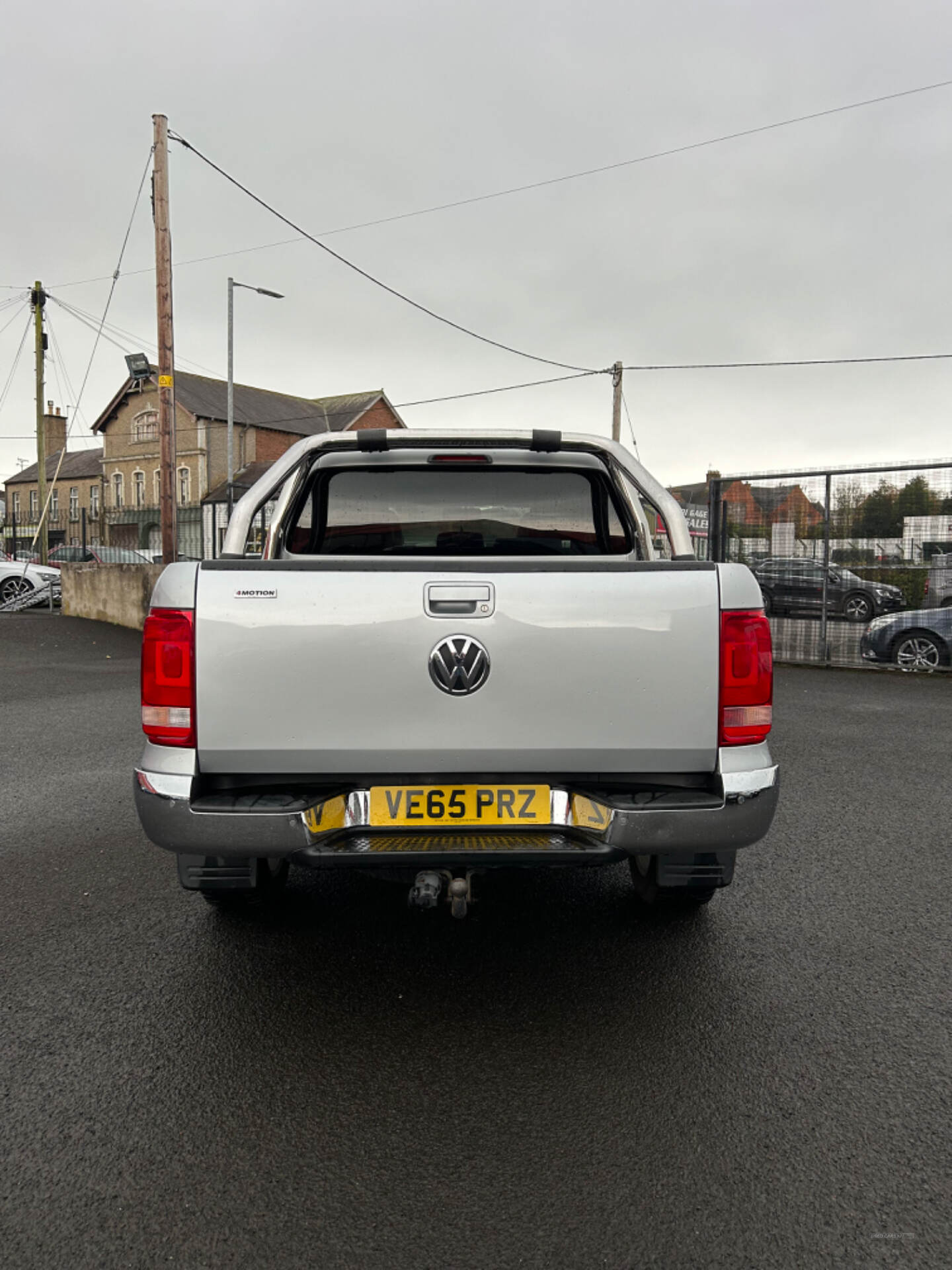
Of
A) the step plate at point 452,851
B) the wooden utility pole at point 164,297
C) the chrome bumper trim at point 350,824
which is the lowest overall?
the step plate at point 452,851

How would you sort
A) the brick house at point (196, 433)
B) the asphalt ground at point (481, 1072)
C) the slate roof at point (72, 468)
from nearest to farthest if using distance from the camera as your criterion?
the asphalt ground at point (481, 1072)
the brick house at point (196, 433)
the slate roof at point (72, 468)

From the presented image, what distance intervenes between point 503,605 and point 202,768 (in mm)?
987

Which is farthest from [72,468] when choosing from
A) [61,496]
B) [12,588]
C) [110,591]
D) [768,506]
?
[768,506]

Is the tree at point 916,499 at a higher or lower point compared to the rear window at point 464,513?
higher

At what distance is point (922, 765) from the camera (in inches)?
248

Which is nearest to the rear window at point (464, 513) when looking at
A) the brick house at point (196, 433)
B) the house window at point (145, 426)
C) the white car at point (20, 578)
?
the white car at point (20, 578)

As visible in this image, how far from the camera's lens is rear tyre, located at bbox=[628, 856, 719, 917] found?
11.0 ft

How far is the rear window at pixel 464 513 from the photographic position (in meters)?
3.88

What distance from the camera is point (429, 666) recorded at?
258cm

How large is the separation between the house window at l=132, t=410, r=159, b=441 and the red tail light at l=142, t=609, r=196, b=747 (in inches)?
2242

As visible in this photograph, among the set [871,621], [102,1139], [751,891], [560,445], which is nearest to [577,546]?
[560,445]

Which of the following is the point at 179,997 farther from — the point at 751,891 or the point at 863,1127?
the point at 751,891

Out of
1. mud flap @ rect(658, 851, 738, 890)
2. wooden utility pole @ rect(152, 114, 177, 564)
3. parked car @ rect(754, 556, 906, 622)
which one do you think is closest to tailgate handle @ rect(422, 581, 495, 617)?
mud flap @ rect(658, 851, 738, 890)

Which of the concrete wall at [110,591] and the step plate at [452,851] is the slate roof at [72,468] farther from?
the step plate at [452,851]
